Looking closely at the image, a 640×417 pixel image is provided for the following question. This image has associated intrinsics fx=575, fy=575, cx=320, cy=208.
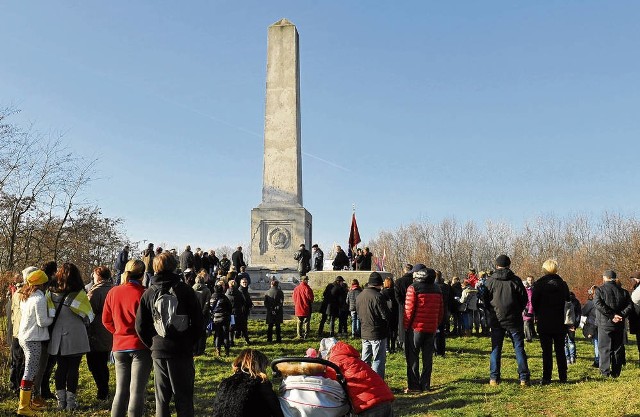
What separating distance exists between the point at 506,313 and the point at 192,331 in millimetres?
4727

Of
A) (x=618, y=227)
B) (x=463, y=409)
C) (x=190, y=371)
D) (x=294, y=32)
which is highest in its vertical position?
(x=294, y=32)

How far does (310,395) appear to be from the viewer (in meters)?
4.49

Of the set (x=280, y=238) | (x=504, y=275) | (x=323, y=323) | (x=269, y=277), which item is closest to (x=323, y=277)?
(x=269, y=277)

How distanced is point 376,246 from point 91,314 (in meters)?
70.7

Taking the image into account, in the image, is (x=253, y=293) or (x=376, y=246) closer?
(x=253, y=293)

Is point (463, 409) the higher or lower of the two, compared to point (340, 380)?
lower

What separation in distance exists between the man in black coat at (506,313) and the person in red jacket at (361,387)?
3875mm

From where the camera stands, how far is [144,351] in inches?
237

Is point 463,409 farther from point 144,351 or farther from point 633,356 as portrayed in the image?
point 633,356

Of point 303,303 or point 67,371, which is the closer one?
point 67,371

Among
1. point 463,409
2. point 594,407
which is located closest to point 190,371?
point 463,409

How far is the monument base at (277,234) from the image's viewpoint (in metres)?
21.9

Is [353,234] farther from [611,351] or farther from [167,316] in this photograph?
[167,316]

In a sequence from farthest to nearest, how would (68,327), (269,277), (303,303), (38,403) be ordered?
(269,277)
(303,303)
(38,403)
(68,327)
